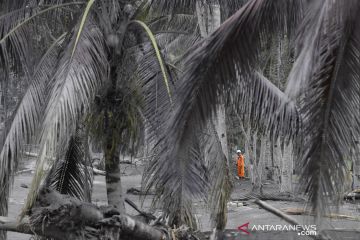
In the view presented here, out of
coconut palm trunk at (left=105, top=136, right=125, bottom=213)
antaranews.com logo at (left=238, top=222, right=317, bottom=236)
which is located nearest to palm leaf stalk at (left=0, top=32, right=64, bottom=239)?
coconut palm trunk at (left=105, top=136, right=125, bottom=213)

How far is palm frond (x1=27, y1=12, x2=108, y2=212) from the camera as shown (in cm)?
516

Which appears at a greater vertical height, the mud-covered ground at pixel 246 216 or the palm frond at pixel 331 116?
the palm frond at pixel 331 116

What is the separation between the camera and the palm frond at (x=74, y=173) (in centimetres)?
902

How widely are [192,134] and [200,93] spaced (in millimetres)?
329

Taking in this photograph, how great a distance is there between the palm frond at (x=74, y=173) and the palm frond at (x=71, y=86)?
91.5 inches

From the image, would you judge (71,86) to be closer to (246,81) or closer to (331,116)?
(246,81)

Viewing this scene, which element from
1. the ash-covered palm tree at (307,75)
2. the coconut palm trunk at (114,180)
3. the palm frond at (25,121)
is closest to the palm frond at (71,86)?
the palm frond at (25,121)

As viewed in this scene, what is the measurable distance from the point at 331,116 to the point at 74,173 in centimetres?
623

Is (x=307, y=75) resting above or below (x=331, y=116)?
above

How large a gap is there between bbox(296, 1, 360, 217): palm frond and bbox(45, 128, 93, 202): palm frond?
569 centimetres

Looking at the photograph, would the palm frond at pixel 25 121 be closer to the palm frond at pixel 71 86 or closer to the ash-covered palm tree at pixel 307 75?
the palm frond at pixel 71 86

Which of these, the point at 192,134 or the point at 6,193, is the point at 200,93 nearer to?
the point at 192,134

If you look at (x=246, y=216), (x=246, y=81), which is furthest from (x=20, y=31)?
(x=246, y=216)

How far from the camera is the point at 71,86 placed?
567 centimetres
